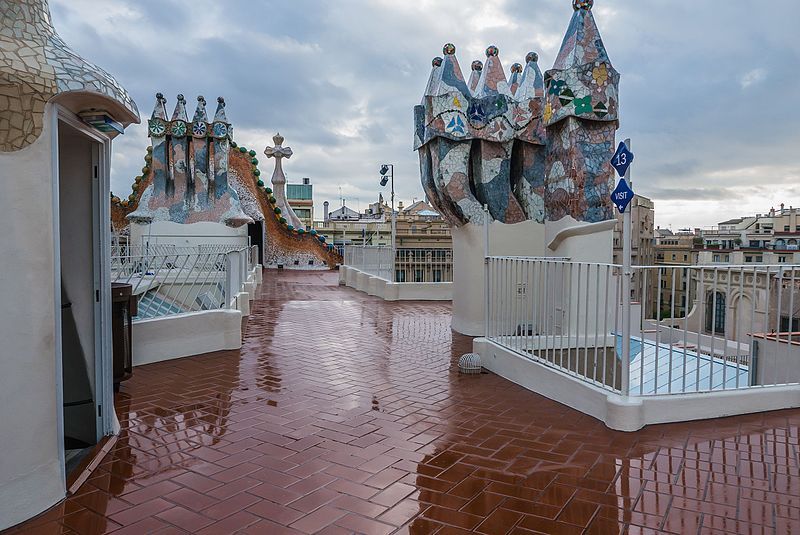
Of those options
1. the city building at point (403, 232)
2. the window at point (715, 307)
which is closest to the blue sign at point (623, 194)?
the window at point (715, 307)

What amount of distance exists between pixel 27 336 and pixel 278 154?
2569 cm

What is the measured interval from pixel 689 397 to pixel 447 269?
395 inches

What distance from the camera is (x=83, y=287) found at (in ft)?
13.8

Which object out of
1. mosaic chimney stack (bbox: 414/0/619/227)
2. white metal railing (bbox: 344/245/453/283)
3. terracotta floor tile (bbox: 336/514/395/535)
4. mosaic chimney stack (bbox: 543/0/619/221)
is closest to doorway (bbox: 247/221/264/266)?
white metal railing (bbox: 344/245/453/283)

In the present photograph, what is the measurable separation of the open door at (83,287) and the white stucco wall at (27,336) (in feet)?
3.02

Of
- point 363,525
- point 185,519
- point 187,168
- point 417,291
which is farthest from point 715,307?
point 187,168

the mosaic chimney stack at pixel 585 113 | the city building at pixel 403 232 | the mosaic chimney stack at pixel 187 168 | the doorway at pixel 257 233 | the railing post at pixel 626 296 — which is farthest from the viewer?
the city building at pixel 403 232

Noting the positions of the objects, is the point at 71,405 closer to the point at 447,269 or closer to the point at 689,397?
the point at 689,397

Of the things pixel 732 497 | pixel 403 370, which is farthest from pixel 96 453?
pixel 732 497

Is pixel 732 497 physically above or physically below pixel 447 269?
below

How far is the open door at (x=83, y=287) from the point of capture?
419cm

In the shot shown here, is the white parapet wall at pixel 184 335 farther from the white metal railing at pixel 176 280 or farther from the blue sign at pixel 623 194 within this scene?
the blue sign at pixel 623 194

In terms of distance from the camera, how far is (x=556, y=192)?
8102 millimetres

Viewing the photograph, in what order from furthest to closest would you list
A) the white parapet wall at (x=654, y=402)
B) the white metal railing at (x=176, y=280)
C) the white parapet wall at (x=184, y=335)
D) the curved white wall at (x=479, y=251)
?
the curved white wall at (x=479, y=251) < the white metal railing at (x=176, y=280) < the white parapet wall at (x=184, y=335) < the white parapet wall at (x=654, y=402)
